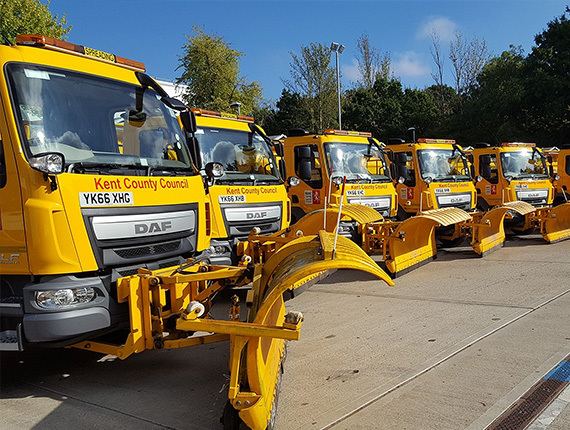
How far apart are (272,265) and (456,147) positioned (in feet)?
32.5

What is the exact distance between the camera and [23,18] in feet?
61.0

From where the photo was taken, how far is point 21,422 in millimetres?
3756

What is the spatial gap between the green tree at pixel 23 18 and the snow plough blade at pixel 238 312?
1696 centimetres

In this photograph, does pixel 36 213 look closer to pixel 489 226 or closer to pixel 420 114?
pixel 489 226

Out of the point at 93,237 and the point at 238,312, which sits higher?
the point at 93,237

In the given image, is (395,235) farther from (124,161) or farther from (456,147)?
(456,147)

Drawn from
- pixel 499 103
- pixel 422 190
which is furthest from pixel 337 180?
pixel 499 103

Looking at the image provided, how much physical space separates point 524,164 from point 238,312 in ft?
38.7

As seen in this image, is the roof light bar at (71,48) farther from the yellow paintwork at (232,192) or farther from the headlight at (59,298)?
the yellow paintwork at (232,192)

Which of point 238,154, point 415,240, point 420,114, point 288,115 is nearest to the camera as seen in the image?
point 238,154

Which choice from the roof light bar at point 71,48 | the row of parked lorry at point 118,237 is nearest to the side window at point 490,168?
the row of parked lorry at point 118,237

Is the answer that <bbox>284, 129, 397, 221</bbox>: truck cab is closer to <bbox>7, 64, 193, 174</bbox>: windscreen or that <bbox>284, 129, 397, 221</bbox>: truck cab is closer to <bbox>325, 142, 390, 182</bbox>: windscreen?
<bbox>325, 142, 390, 182</bbox>: windscreen

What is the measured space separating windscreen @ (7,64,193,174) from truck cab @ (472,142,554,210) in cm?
1026

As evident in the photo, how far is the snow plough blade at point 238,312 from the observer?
3066mm
